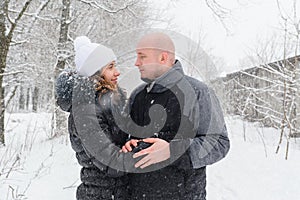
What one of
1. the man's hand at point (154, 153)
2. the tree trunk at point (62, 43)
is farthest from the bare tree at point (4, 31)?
the man's hand at point (154, 153)

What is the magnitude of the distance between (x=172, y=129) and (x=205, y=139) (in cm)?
15

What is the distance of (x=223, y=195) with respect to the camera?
467 centimetres

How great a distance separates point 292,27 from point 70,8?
570 cm

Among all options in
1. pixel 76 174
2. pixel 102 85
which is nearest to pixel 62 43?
pixel 76 174

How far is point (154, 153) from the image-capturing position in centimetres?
124

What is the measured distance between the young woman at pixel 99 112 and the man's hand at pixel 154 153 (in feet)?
0.42

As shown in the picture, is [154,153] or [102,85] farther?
[102,85]

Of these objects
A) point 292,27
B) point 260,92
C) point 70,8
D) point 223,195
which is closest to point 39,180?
point 223,195

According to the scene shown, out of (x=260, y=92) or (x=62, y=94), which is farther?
(x=260, y=92)

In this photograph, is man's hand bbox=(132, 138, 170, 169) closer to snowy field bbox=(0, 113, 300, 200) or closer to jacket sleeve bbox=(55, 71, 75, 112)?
jacket sleeve bbox=(55, 71, 75, 112)

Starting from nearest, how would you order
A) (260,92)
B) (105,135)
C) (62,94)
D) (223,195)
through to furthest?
(105,135) → (62,94) → (223,195) → (260,92)

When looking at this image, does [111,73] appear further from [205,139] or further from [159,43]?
[205,139]

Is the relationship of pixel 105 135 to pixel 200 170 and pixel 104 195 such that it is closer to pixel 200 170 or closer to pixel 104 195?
pixel 104 195

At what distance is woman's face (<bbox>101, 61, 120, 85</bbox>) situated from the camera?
56.1 inches
